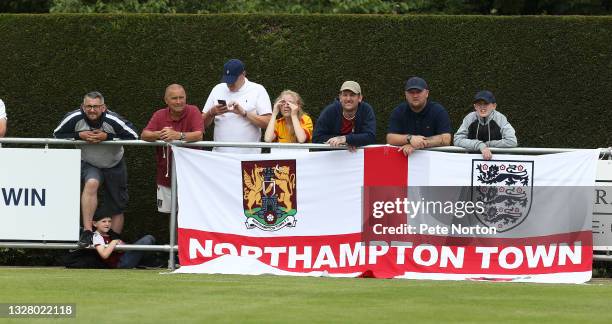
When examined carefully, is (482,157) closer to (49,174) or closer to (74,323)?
(49,174)

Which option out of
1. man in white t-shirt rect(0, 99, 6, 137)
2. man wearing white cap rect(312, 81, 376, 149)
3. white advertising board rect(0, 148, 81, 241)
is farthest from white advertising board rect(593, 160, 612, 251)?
man in white t-shirt rect(0, 99, 6, 137)

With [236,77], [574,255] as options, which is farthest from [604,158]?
[236,77]

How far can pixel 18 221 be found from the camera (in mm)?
15461

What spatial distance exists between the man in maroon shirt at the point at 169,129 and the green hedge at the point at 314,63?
1688 mm

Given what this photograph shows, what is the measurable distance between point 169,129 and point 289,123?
4.55 ft

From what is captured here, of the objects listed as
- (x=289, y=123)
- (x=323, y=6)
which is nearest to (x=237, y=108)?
(x=289, y=123)

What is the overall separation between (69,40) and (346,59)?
3.53 metres

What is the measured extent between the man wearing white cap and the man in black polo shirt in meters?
0.27

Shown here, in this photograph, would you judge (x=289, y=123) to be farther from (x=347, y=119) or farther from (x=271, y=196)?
(x=271, y=196)

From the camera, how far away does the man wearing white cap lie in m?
15.2

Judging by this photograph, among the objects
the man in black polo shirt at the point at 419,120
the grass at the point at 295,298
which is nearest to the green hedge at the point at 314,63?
the man in black polo shirt at the point at 419,120

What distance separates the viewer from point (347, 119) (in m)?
15.4

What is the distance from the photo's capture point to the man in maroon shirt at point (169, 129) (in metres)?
15.5

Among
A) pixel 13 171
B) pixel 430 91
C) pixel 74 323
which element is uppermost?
pixel 430 91
